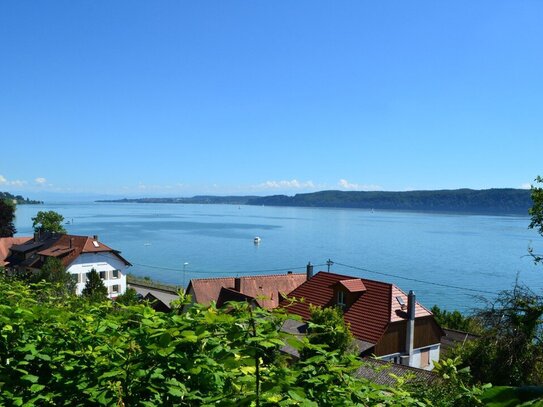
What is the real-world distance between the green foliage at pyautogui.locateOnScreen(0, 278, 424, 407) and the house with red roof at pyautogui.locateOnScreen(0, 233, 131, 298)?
41209 millimetres

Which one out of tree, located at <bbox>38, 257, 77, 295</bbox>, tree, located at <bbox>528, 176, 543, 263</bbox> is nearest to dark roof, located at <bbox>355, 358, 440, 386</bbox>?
tree, located at <bbox>528, 176, 543, 263</bbox>

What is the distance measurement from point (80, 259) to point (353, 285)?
1108 inches

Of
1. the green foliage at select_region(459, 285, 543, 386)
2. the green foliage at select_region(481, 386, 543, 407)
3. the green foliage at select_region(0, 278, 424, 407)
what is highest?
the green foliage at select_region(481, 386, 543, 407)

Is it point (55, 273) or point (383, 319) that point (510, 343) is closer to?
point (383, 319)

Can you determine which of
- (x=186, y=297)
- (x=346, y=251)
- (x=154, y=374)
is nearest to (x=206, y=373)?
(x=154, y=374)

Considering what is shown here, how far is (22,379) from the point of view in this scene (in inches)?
110

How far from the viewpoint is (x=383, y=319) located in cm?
2273

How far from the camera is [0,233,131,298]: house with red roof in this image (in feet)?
139

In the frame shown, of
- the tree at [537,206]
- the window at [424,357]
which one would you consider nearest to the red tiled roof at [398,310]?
the window at [424,357]

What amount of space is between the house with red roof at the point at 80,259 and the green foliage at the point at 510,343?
3694 centimetres

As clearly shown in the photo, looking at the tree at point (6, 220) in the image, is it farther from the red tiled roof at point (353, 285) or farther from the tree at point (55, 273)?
the red tiled roof at point (353, 285)

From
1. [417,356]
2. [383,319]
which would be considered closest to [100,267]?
[383,319]

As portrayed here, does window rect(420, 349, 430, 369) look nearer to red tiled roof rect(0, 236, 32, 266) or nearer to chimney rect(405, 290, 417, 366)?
chimney rect(405, 290, 417, 366)

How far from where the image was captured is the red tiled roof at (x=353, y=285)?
958 inches
